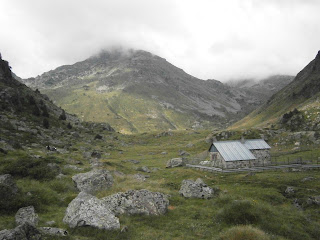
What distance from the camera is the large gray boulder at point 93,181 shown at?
28570mm

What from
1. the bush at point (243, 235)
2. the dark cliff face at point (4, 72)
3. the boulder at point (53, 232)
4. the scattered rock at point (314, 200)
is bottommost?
the scattered rock at point (314, 200)

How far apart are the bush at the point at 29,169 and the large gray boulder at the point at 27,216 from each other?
9351 mm

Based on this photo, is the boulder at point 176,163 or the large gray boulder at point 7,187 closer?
the large gray boulder at point 7,187

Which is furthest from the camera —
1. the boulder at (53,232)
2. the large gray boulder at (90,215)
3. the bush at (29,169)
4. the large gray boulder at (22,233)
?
the bush at (29,169)

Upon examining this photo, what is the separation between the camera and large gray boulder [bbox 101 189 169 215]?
75.1 feet

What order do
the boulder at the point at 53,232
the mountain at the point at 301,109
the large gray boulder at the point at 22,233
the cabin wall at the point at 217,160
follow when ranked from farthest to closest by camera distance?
1. the mountain at the point at 301,109
2. the cabin wall at the point at 217,160
3. the boulder at the point at 53,232
4. the large gray boulder at the point at 22,233

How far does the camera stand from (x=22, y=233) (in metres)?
13.5

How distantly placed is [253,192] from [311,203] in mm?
7200

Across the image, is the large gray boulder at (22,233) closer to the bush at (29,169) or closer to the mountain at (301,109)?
the bush at (29,169)

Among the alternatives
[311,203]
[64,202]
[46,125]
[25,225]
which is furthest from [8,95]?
[311,203]

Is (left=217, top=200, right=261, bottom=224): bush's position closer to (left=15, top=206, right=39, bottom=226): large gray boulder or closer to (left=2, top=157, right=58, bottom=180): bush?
(left=15, top=206, right=39, bottom=226): large gray boulder

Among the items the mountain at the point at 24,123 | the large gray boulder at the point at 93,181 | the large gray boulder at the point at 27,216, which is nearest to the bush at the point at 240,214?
the large gray boulder at the point at 93,181

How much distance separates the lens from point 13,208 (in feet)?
65.6

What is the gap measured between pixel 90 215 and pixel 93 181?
10798mm
